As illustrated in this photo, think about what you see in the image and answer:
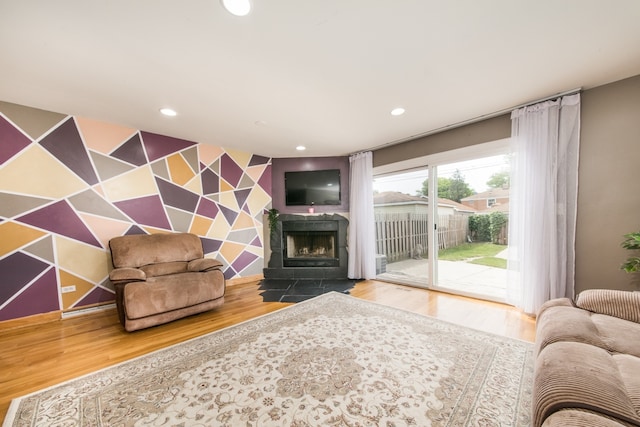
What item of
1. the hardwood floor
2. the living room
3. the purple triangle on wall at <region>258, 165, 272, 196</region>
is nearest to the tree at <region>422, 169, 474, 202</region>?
the living room

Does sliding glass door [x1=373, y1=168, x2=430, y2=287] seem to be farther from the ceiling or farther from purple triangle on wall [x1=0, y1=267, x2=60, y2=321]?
purple triangle on wall [x1=0, y1=267, x2=60, y2=321]

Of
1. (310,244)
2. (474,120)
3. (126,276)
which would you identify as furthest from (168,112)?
(474,120)

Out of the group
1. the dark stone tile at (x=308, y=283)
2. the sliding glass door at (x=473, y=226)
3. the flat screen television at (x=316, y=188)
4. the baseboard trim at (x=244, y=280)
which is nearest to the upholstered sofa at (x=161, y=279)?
the baseboard trim at (x=244, y=280)

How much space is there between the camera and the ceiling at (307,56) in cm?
148

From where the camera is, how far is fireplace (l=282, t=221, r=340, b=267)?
15.3 feet

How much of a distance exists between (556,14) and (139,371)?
3751mm

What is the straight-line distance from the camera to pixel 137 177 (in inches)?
131

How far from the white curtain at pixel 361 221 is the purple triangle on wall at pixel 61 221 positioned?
3.78 metres

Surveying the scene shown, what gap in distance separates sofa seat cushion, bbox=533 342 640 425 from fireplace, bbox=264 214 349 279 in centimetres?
349

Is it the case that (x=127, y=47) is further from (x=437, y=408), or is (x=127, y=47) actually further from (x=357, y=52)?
(x=437, y=408)

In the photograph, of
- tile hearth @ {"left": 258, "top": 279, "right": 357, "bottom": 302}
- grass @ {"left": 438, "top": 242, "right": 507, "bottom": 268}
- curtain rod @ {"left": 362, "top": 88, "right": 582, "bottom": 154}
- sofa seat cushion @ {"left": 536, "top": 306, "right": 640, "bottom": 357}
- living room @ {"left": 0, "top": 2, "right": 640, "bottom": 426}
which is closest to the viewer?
sofa seat cushion @ {"left": 536, "top": 306, "right": 640, "bottom": 357}

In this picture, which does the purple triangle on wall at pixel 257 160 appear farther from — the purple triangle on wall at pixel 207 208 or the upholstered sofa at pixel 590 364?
the upholstered sofa at pixel 590 364

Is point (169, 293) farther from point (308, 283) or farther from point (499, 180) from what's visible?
point (499, 180)

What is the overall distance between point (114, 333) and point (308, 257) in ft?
9.99
